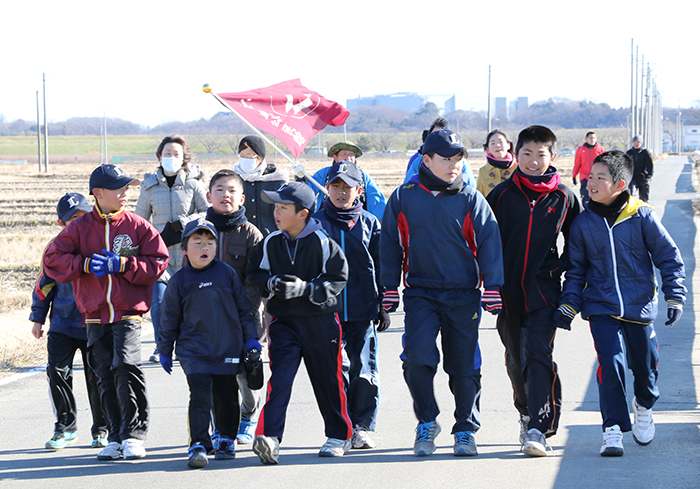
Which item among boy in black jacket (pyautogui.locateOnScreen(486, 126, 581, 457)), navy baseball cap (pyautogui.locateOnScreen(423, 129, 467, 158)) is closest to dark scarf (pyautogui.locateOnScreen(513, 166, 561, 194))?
boy in black jacket (pyautogui.locateOnScreen(486, 126, 581, 457))

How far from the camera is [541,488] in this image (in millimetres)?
4664

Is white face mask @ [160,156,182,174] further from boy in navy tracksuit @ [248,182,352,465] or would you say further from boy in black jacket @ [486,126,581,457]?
boy in black jacket @ [486,126,581,457]

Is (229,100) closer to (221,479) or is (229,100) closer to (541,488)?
(221,479)

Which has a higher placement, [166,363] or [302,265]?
[302,265]

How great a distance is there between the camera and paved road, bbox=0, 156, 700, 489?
15.9 feet

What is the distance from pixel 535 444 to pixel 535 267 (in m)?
1.12

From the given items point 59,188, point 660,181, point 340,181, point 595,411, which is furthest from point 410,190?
point 59,188

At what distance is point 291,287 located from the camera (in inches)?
204

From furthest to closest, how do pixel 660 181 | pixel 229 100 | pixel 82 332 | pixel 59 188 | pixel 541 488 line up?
Answer: pixel 59 188, pixel 660 181, pixel 229 100, pixel 82 332, pixel 541 488

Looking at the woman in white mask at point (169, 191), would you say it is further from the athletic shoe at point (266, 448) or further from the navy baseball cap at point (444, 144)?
the navy baseball cap at point (444, 144)

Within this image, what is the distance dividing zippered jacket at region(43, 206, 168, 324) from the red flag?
86.4 inches

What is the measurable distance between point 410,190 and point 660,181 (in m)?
38.4

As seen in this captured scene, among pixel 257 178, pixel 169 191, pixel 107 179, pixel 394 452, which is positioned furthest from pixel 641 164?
pixel 107 179

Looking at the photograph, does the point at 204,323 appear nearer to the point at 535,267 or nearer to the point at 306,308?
the point at 306,308
